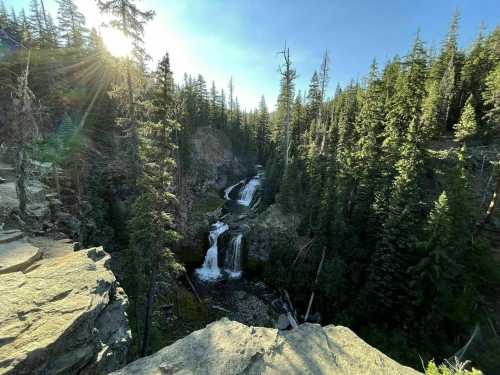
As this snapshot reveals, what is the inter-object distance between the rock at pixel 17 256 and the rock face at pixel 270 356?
5.65 m

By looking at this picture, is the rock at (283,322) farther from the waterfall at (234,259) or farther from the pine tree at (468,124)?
the pine tree at (468,124)

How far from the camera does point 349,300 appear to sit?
1941 centimetres

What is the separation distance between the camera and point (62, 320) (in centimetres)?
546

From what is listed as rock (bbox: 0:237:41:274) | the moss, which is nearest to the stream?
the moss

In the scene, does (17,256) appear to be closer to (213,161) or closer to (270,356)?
(270,356)

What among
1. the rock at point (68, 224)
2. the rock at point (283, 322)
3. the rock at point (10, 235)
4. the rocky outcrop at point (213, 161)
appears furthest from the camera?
the rocky outcrop at point (213, 161)

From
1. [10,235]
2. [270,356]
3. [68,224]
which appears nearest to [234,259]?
[68,224]

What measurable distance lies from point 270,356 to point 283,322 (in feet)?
54.3

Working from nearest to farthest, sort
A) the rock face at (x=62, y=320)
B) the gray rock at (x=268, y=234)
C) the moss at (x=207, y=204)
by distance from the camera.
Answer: the rock face at (x=62, y=320)
the gray rock at (x=268, y=234)
the moss at (x=207, y=204)

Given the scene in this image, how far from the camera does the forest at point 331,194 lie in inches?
479

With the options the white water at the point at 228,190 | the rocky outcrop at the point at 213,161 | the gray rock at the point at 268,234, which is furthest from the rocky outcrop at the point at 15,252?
the white water at the point at 228,190

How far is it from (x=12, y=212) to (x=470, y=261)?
1104 inches

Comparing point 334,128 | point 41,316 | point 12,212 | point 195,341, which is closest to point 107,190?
point 12,212

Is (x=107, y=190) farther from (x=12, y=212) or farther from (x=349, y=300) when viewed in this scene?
(x=349, y=300)
